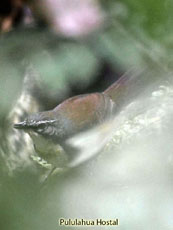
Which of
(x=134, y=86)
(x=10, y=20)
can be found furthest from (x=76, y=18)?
(x=10, y=20)

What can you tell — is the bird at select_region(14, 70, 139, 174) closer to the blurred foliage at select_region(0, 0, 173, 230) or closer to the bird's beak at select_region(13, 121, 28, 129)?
the bird's beak at select_region(13, 121, 28, 129)

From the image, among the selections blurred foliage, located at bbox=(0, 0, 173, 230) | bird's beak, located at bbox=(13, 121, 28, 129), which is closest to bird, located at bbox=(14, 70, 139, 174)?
bird's beak, located at bbox=(13, 121, 28, 129)

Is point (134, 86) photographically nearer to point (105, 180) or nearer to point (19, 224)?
point (105, 180)

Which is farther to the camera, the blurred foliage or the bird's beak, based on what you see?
the bird's beak

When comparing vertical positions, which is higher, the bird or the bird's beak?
the bird

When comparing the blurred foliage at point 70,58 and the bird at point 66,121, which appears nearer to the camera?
the blurred foliage at point 70,58

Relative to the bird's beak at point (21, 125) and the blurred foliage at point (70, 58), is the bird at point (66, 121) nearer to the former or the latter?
the bird's beak at point (21, 125)

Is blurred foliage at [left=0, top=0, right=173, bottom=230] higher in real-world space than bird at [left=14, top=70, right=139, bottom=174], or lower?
lower

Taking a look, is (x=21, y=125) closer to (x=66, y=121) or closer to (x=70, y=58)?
(x=66, y=121)

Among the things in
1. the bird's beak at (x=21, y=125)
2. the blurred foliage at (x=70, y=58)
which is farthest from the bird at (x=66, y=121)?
the blurred foliage at (x=70, y=58)

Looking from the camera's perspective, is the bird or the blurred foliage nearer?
the blurred foliage
